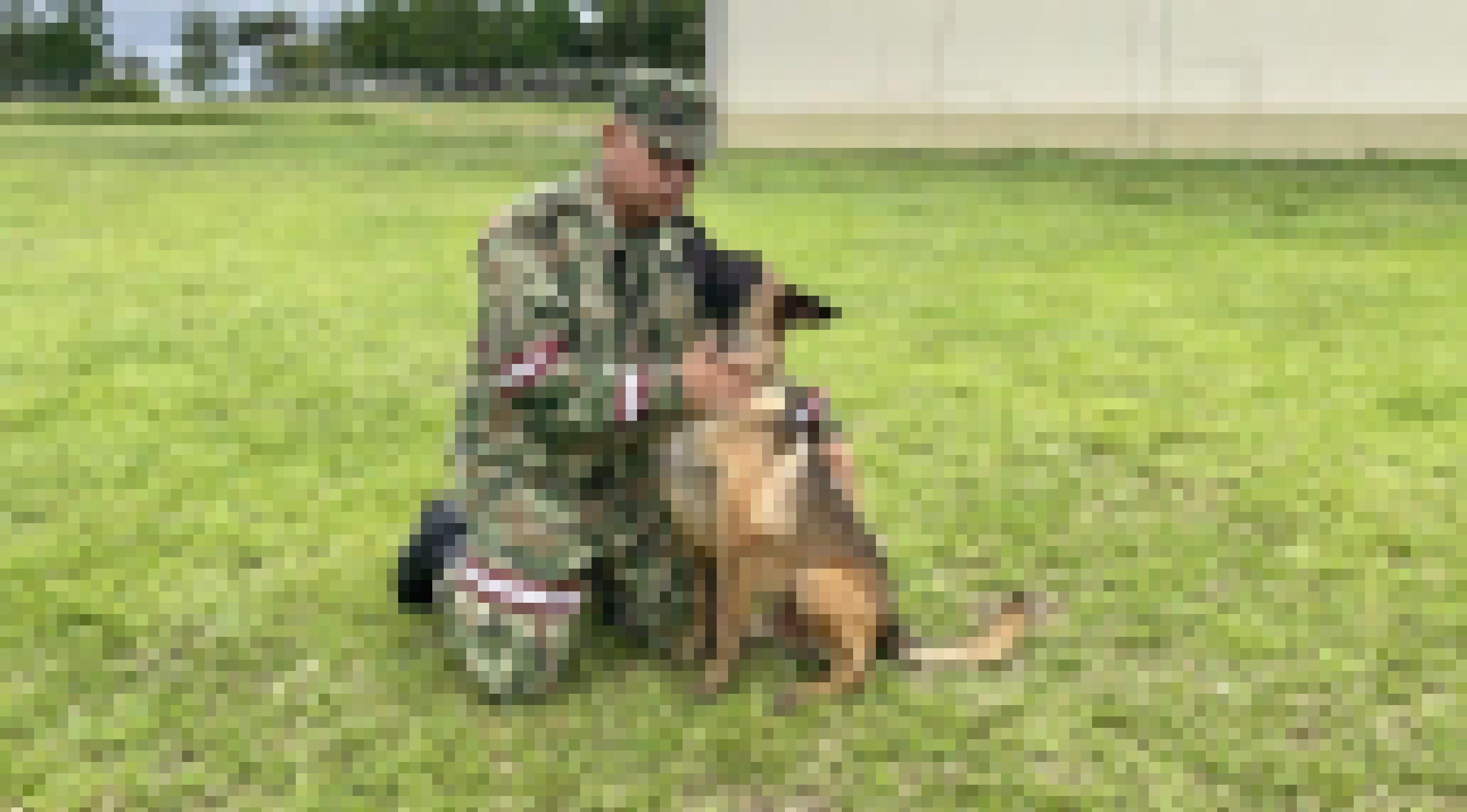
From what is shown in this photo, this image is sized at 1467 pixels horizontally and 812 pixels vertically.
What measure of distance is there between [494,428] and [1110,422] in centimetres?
376

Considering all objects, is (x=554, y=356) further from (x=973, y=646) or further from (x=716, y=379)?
(x=973, y=646)

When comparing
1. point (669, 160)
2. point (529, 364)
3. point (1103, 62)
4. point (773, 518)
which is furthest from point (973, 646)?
point (1103, 62)

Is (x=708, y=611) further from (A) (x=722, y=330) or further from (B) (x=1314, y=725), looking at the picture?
(B) (x=1314, y=725)

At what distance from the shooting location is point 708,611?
390cm

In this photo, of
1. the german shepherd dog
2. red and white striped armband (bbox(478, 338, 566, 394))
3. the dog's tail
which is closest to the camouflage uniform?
red and white striped armband (bbox(478, 338, 566, 394))

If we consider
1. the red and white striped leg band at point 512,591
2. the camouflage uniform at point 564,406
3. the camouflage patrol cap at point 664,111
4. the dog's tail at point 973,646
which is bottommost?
the dog's tail at point 973,646

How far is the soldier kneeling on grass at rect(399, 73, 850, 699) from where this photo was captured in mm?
3480

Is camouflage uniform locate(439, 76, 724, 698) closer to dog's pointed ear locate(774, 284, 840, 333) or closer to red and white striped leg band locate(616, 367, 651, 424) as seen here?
red and white striped leg band locate(616, 367, 651, 424)

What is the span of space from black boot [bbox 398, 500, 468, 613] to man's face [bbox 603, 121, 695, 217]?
1157mm

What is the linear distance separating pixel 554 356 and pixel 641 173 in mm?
532

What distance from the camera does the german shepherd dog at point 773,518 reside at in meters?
3.54

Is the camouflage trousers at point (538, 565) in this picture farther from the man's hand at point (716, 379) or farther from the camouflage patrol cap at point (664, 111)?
the camouflage patrol cap at point (664, 111)

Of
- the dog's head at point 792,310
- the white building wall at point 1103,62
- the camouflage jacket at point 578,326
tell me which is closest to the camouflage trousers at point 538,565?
the camouflage jacket at point 578,326

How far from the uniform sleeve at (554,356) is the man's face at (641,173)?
24 cm
